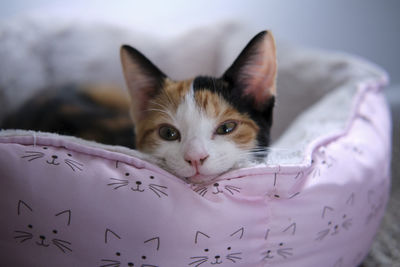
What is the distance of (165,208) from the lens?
693 millimetres

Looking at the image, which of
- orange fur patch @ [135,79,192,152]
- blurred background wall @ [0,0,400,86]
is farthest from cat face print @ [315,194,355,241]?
blurred background wall @ [0,0,400,86]

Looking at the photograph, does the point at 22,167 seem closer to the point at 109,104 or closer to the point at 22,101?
the point at 109,104

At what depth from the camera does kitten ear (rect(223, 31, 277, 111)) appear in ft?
2.75

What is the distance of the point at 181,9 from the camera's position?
6.64ft

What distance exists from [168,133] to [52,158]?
0.95 ft

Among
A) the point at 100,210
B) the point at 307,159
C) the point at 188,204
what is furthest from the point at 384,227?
the point at 100,210

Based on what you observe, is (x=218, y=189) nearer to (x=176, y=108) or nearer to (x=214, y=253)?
(x=214, y=253)

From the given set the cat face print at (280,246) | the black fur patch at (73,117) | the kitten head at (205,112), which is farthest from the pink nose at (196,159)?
the black fur patch at (73,117)

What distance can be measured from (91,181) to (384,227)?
1.11m

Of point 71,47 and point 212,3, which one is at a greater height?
A: point 212,3

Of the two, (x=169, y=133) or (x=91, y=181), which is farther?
(x=169, y=133)

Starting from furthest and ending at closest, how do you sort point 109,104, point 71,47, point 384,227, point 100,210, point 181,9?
point 181,9, point 71,47, point 109,104, point 384,227, point 100,210

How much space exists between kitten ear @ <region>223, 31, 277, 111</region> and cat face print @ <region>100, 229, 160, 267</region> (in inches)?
17.8

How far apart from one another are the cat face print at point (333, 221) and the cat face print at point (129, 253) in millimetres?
409
